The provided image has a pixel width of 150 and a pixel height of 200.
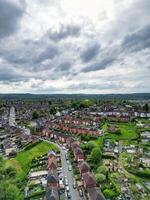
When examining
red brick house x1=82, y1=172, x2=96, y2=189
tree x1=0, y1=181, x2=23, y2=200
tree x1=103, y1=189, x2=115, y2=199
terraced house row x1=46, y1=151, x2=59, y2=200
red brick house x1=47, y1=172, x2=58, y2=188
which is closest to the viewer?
tree x1=0, y1=181, x2=23, y2=200

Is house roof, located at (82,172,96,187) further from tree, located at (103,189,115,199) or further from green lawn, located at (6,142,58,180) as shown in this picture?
green lawn, located at (6,142,58,180)

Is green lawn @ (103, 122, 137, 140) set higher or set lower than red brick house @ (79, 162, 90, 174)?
lower

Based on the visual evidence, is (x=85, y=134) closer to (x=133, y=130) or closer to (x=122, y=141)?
(x=122, y=141)

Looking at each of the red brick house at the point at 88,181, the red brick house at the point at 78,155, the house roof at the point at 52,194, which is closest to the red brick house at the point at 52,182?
the house roof at the point at 52,194

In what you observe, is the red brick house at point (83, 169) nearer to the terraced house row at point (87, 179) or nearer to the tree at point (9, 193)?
the terraced house row at point (87, 179)

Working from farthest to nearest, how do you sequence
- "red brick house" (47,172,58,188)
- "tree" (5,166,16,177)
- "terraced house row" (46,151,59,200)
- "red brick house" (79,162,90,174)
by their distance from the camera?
1. "tree" (5,166,16,177)
2. "red brick house" (79,162,90,174)
3. "red brick house" (47,172,58,188)
4. "terraced house row" (46,151,59,200)

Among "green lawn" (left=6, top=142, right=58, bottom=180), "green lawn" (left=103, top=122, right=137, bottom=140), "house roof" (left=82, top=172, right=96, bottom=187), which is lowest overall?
"green lawn" (left=6, top=142, right=58, bottom=180)

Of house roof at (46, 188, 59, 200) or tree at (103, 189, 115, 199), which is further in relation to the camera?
tree at (103, 189, 115, 199)

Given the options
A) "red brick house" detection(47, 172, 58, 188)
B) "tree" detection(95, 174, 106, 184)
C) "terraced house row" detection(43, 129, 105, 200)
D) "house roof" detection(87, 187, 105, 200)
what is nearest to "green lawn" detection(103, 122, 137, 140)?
"terraced house row" detection(43, 129, 105, 200)

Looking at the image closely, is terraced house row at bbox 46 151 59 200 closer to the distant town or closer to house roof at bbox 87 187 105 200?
the distant town
